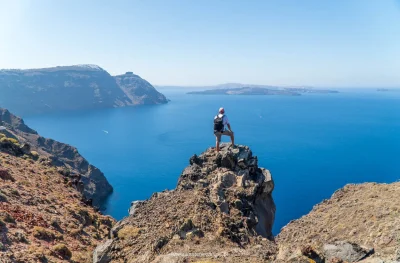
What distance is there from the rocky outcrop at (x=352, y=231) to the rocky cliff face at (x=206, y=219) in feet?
5.96

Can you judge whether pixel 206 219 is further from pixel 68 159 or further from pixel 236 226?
pixel 68 159

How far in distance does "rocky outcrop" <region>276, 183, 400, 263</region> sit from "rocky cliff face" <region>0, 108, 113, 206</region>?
68.0m

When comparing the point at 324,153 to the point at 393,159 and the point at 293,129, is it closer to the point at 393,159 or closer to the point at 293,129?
the point at 393,159

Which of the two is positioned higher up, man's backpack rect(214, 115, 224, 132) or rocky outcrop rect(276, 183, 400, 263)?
man's backpack rect(214, 115, 224, 132)

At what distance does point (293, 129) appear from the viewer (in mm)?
167875

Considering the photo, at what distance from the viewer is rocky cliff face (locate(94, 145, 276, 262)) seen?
1178cm

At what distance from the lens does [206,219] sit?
1442 cm

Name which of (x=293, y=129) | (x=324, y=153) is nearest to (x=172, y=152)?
(x=324, y=153)

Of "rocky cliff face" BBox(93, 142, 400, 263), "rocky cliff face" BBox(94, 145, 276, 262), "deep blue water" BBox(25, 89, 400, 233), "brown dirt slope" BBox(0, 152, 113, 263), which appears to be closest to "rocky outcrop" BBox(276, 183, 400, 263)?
"rocky cliff face" BBox(93, 142, 400, 263)

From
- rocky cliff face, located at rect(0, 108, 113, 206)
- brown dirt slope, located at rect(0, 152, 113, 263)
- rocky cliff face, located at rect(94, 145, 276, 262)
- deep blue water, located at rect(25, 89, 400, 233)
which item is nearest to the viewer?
rocky cliff face, located at rect(94, 145, 276, 262)

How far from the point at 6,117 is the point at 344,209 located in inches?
4922


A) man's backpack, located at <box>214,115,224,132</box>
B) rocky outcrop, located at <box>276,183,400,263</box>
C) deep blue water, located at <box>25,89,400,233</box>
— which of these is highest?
man's backpack, located at <box>214,115,224,132</box>

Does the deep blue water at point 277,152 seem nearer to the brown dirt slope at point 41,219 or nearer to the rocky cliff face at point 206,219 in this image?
the rocky cliff face at point 206,219

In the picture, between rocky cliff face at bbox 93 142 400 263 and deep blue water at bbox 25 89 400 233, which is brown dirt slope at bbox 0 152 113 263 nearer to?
rocky cliff face at bbox 93 142 400 263
